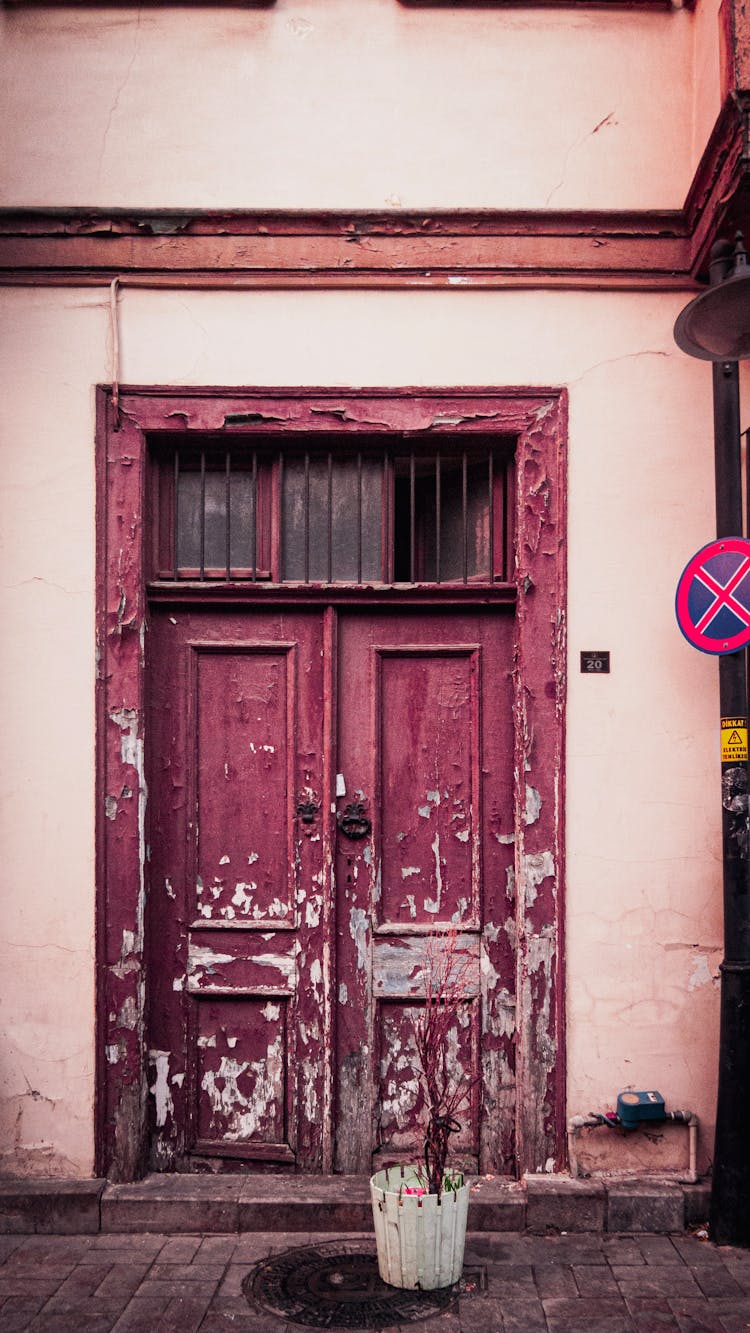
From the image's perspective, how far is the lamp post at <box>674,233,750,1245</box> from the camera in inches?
161

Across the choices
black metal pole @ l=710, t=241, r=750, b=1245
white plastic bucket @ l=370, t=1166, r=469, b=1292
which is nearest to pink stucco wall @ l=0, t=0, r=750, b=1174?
black metal pole @ l=710, t=241, r=750, b=1245

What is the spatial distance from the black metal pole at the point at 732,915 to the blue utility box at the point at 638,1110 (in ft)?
0.79

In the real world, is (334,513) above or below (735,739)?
above

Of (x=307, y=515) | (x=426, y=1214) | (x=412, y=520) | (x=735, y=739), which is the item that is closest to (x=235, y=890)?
(x=426, y=1214)

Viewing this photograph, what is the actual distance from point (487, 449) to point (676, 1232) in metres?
3.33

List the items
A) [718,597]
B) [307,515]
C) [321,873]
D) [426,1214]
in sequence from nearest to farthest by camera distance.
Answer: [426,1214] < [718,597] < [321,873] < [307,515]

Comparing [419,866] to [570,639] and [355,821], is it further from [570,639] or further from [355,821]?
[570,639]

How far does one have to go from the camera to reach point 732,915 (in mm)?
4355

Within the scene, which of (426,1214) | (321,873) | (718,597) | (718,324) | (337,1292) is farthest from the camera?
(321,873)

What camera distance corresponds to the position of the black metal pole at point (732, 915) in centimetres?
423

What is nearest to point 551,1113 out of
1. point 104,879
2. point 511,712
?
point 511,712

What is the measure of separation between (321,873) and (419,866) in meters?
0.43

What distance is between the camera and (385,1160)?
4.76 m

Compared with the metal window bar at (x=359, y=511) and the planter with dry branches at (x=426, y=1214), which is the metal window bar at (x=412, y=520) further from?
the planter with dry branches at (x=426, y=1214)
